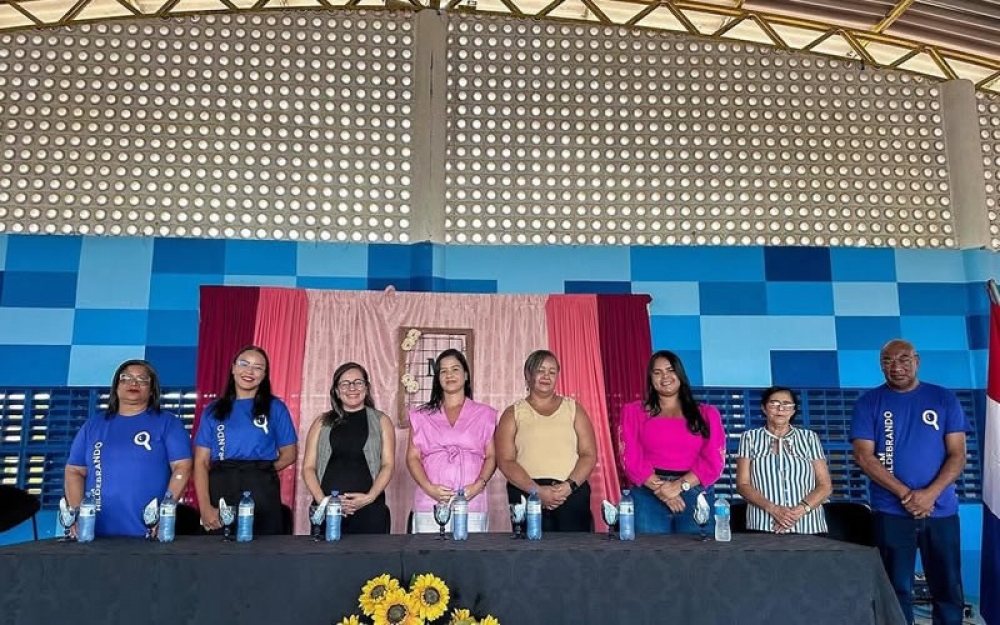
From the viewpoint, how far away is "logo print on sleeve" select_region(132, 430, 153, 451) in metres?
3.30

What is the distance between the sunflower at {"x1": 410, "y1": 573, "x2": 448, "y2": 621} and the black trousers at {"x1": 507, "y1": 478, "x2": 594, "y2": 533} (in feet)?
4.10

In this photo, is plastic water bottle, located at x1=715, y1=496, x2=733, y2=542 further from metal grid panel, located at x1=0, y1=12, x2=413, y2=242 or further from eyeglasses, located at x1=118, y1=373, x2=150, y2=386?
metal grid panel, located at x1=0, y1=12, x2=413, y2=242

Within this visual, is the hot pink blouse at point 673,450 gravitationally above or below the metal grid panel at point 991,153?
below

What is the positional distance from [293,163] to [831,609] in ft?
16.9

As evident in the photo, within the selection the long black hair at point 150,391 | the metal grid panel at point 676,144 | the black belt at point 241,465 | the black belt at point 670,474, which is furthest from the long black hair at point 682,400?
the metal grid panel at point 676,144

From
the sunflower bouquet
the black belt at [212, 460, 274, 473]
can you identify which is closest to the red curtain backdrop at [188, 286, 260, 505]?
the black belt at [212, 460, 274, 473]

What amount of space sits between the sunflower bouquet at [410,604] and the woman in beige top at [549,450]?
1.25 meters

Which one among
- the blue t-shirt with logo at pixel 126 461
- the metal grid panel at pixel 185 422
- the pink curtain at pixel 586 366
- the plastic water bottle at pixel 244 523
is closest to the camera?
the plastic water bottle at pixel 244 523

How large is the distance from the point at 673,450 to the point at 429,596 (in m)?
1.66

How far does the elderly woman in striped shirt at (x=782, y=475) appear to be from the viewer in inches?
140

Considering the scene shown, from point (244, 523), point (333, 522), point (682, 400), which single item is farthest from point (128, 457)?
point (682, 400)

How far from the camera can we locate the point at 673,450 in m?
3.66

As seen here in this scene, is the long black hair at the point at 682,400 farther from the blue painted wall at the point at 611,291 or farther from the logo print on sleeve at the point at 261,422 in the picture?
the blue painted wall at the point at 611,291

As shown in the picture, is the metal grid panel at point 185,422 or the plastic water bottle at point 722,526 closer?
the plastic water bottle at point 722,526
